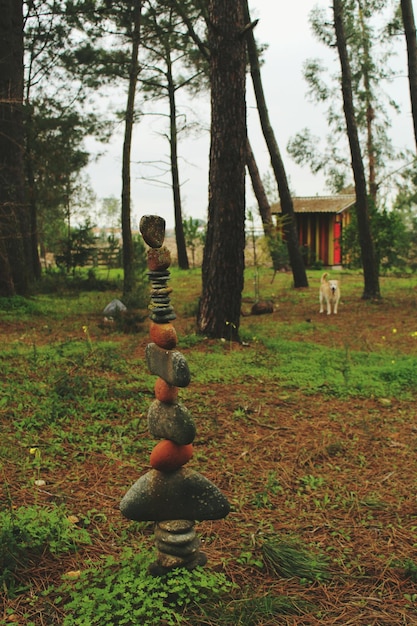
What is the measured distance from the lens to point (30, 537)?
2.91 meters

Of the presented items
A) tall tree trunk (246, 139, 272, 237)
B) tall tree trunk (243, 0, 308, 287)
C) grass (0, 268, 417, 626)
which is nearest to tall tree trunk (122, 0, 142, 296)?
tall tree trunk (243, 0, 308, 287)

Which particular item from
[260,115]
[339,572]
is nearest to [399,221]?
[260,115]

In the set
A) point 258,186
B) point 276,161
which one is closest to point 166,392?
point 276,161

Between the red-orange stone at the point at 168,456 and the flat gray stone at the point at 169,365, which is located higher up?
the flat gray stone at the point at 169,365

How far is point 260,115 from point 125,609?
13.9m

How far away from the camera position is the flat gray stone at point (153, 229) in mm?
2604

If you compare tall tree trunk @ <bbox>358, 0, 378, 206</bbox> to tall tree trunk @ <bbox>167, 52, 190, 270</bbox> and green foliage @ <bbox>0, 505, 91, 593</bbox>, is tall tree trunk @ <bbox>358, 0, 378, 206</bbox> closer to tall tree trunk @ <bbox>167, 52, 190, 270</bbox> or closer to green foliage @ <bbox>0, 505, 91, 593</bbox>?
tall tree trunk @ <bbox>167, 52, 190, 270</bbox>

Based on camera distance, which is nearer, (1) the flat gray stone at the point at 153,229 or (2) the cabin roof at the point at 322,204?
(1) the flat gray stone at the point at 153,229

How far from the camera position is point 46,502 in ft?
11.3

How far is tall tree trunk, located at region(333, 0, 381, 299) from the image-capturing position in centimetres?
1218

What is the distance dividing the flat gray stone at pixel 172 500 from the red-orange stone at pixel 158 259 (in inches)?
40.7

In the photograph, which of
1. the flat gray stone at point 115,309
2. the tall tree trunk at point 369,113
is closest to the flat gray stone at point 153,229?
the flat gray stone at point 115,309

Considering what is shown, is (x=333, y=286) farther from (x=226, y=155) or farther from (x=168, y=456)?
(x=168, y=456)

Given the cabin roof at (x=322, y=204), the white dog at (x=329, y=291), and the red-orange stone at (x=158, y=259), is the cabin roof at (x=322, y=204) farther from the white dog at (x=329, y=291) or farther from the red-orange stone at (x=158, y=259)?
the red-orange stone at (x=158, y=259)
